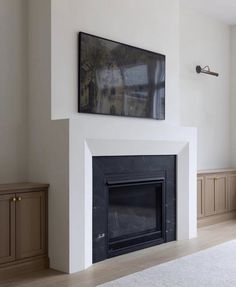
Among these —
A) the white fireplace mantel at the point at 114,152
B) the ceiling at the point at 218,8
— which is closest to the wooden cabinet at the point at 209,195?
the white fireplace mantel at the point at 114,152

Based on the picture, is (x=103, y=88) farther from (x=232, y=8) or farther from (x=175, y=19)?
(x=232, y=8)

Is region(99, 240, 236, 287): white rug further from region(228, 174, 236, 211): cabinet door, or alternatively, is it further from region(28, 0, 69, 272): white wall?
region(228, 174, 236, 211): cabinet door

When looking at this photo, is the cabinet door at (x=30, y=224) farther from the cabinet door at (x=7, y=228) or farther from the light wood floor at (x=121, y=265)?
the light wood floor at (x=121, y=265)

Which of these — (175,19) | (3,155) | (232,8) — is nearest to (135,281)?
(3,155)

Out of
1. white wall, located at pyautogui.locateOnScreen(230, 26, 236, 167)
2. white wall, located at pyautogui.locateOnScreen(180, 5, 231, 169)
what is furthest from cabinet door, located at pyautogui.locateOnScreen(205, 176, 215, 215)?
white wall, located at pyautogui.locateOnScreen(230, 26, 236, 167)

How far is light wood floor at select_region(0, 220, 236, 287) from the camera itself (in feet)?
11.4

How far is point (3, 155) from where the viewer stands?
3.96 m

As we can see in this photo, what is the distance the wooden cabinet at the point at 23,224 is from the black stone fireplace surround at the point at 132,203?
0.52m

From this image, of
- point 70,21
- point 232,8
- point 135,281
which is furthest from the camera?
point 232,8

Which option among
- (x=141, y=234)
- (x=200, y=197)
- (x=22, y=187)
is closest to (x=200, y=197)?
(x=200, y=197)

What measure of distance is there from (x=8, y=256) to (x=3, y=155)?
3.16 feet

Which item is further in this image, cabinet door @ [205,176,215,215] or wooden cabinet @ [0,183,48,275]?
cabinet door @ [205,176,215,215]

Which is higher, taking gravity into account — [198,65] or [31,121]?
[198,65]

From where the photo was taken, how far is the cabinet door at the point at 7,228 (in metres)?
3.53
